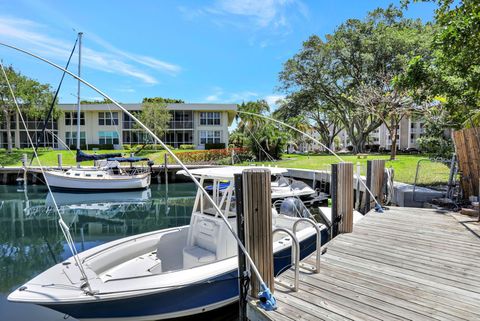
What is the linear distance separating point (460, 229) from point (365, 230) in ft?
6.27

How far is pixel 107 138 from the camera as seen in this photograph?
40.6 m

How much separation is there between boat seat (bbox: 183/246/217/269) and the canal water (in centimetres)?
86

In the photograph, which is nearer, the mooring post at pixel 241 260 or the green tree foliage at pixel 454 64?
the mooring post at pixel 241 260

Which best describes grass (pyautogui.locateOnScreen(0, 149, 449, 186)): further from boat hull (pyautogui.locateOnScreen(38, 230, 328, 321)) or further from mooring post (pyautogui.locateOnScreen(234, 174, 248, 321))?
mooring post (pyautogui.locateOnScreen(234, 174, 248, 321))

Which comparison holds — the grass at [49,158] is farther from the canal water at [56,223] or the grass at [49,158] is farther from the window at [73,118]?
the canal water at [56,223]

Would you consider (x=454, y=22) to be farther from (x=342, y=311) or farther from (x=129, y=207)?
(x=129, y=207)

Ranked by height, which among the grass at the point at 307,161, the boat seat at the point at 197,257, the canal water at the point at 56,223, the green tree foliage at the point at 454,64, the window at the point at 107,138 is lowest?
the canal water at the point at 56,223

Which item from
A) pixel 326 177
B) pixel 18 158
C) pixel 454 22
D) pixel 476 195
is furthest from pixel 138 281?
pixel 18 158

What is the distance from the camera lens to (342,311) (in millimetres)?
3516

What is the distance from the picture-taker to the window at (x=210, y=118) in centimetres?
4031

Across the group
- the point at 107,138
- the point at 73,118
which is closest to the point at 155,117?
the point at 107,138

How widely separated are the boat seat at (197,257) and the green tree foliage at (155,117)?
101ft

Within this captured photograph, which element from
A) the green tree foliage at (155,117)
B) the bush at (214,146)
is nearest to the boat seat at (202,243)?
the green tree foliage at (155,117)

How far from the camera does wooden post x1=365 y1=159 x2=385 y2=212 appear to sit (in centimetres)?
834
